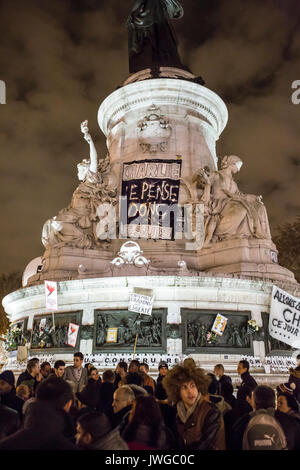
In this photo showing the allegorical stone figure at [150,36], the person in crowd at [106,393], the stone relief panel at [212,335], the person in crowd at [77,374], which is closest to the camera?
the person in crowd at [106,393]

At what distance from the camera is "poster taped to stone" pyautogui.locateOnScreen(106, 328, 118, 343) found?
14320 mm

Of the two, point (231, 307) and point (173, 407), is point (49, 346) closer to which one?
point (231, 307)

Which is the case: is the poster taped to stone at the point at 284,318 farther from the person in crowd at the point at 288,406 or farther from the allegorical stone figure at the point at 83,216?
the person in crowd at the point at 288,406

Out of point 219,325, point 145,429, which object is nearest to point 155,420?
point 145,429

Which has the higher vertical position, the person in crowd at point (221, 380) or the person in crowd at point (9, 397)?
the person in crowd at point (221, 380)

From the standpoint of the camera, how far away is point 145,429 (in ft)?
11.4

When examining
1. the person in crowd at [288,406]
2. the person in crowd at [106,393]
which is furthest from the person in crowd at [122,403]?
the person in crowd at [288,406]

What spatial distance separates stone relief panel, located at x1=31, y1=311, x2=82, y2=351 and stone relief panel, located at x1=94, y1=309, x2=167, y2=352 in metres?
0.89

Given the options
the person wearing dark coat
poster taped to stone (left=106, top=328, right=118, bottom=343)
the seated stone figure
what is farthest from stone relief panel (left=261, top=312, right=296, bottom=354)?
the person wearing dark coat

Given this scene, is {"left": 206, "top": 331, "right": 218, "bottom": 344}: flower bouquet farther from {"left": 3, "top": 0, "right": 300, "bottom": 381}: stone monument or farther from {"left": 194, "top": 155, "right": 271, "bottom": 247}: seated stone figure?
{"left": 194, "top": 155, "right": 271, "bottom": 247}: seated stone figure

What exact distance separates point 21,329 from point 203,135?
1354cm

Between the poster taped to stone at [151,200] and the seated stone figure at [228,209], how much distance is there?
1319 millimetres

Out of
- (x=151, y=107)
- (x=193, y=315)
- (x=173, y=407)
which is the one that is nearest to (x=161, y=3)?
(x=151, y=107)

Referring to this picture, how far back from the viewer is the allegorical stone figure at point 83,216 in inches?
742
